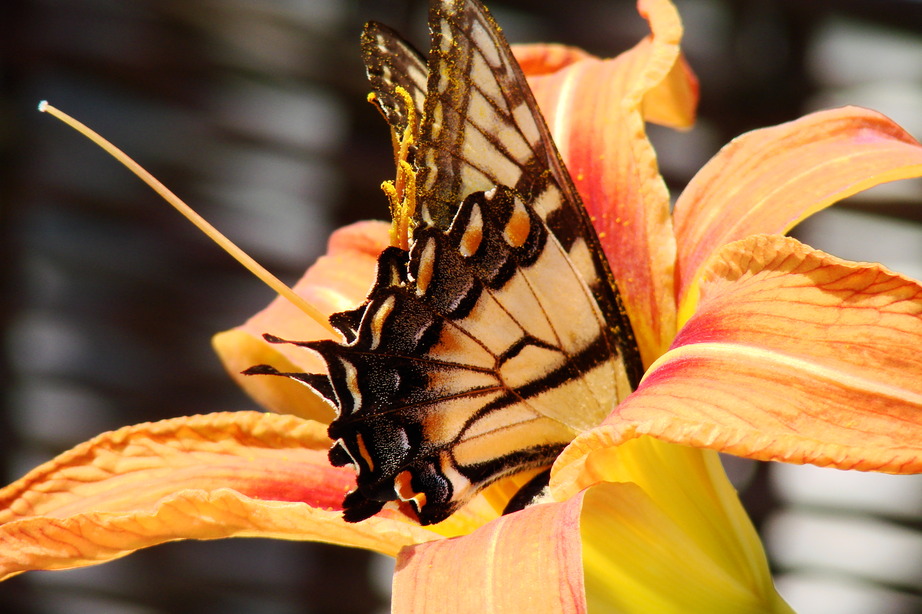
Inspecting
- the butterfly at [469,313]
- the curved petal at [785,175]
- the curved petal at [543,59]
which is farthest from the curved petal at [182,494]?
the curved petal at [543,59]

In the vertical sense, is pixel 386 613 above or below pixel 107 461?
above

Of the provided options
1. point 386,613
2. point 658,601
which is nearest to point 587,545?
point 658,601

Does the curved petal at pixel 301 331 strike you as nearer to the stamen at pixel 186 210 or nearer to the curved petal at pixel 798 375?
the stamen at pixel 186 210

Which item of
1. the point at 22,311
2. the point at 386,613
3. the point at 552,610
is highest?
the point at 22,311

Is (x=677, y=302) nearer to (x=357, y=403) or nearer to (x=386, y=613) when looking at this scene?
(x=357, y=403)

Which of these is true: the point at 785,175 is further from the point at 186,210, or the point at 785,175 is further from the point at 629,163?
the point at 186,210

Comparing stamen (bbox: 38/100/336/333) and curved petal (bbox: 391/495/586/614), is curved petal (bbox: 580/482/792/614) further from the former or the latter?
stamen (bbox: 38/100/336/333)
